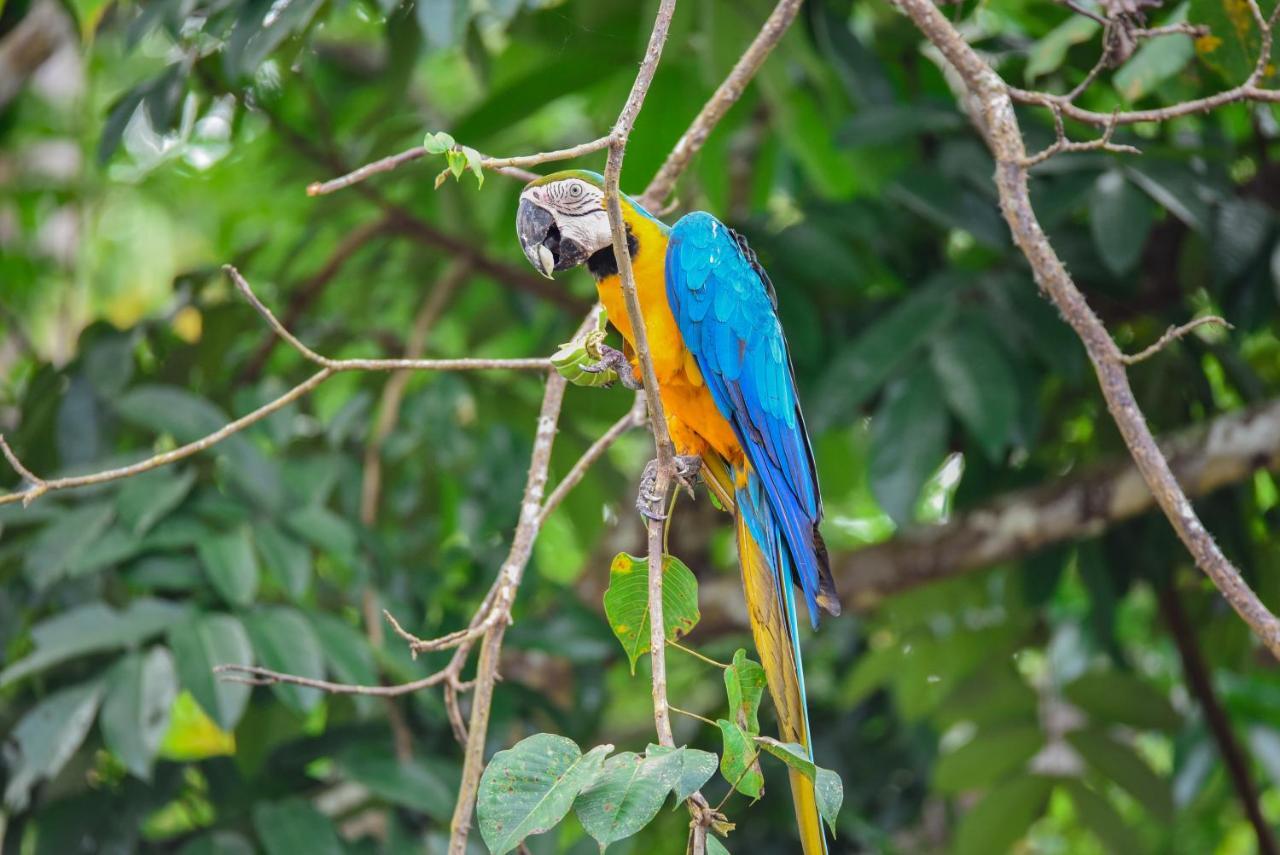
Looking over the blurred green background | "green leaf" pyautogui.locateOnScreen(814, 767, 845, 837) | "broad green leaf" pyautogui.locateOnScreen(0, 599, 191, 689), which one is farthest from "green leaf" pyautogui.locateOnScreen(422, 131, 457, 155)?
"broad green leaf" pyautogui.locateOnScreen(0, 599, 191, 689)

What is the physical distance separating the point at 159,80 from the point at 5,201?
6.17ft

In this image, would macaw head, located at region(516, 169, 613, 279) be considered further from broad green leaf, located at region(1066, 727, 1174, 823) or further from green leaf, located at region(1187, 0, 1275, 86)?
broad green leaf, located at region(1066, 727, 1174, 823)

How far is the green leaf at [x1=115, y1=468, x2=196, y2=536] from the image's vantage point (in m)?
2.28

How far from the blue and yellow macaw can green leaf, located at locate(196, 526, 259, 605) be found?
836mm

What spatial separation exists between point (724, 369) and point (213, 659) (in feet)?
3.22

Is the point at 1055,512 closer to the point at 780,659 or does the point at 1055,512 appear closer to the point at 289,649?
the point at 780,659

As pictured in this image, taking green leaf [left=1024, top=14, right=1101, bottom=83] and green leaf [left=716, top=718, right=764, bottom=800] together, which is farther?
green leaf [left=1024, top=14, right=1101, bottom=83]

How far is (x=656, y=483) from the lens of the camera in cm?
151

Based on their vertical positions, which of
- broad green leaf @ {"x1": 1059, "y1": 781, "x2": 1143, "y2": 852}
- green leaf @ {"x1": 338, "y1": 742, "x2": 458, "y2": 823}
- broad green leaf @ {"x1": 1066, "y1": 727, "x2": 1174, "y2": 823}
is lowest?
broad green leaf @ {"x1": 1059, "y1": 781, "x2": 1143, "y2": 852}

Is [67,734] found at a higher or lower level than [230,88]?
lower

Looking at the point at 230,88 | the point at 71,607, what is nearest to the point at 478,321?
the point at 230,88

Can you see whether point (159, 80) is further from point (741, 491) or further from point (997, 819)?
point (997, 819)

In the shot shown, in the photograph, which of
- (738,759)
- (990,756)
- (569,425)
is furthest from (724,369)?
(990,756)

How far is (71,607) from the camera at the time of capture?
2357mm
